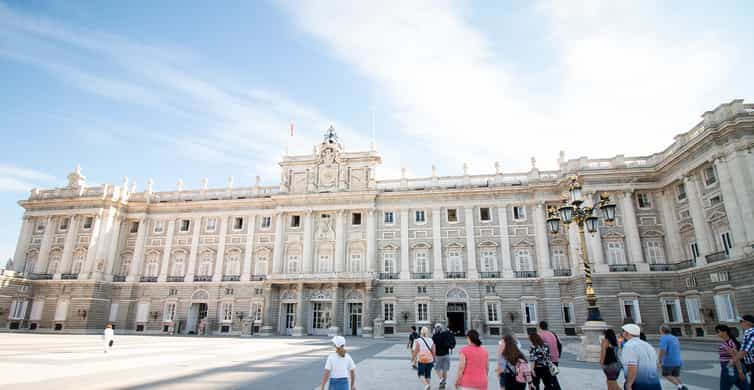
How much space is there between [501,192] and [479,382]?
1225 inches

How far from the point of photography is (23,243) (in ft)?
134

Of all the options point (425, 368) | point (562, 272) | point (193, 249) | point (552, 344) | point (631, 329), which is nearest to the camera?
point (631, 329)

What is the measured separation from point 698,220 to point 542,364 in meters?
27.2

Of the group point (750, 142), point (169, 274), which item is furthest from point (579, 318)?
point (169, 274)

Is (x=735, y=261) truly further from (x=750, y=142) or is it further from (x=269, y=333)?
(x=269, y=333)

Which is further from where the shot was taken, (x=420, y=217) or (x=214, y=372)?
(x=420, y=217)

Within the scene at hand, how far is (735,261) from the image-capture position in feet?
78.5

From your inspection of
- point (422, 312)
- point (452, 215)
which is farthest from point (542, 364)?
point (452, 215)

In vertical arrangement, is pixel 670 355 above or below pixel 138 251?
below

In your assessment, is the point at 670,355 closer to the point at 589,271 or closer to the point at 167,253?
the point at 589,271

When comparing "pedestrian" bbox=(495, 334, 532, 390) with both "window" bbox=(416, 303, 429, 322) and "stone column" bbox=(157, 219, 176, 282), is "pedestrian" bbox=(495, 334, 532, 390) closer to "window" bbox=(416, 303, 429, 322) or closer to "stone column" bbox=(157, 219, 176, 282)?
"window" bbox=(416, 303, 429, 322)

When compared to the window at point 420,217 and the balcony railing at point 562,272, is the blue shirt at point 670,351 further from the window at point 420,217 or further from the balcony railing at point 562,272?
the window at point 420,217

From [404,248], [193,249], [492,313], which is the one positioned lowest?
[492,313]

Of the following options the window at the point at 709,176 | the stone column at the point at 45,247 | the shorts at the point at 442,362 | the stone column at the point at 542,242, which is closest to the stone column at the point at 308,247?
the stone column at the point at 542,242
